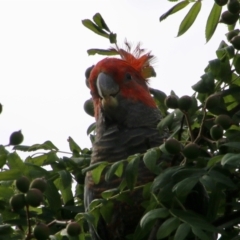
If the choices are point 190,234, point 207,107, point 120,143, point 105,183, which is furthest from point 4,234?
point 120,143

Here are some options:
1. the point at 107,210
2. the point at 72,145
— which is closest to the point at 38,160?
the point at 72,145

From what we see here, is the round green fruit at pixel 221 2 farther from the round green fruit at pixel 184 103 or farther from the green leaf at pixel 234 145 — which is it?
the green leaf at pixel 234 145

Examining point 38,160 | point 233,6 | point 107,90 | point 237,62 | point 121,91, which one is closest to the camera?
point 233,6

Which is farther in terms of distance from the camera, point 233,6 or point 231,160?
point 233,6

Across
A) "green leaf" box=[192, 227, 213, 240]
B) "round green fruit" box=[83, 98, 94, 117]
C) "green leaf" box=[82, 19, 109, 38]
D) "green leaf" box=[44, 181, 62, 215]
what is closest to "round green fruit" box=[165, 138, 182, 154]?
"green leaf" box=[192, 227, 213, 240]

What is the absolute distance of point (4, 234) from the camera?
2709 mm

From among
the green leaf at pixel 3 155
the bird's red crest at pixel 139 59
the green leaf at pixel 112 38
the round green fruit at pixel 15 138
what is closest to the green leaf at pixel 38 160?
the green leaf at pixel 3 155

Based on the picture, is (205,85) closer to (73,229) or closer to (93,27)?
(93,27)

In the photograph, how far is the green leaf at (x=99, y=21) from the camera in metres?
3.54

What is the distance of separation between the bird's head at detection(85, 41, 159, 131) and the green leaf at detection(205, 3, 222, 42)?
123 cm

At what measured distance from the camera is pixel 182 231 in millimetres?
2672

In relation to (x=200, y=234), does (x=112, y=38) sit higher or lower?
higher

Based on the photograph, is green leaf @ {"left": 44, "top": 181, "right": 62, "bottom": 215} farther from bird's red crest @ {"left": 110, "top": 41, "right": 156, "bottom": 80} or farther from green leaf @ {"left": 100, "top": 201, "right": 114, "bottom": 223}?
bird's red crest @ {"left": 110, "top": 41, "right": 156, "bottom": 80}

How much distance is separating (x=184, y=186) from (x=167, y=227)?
189mm
